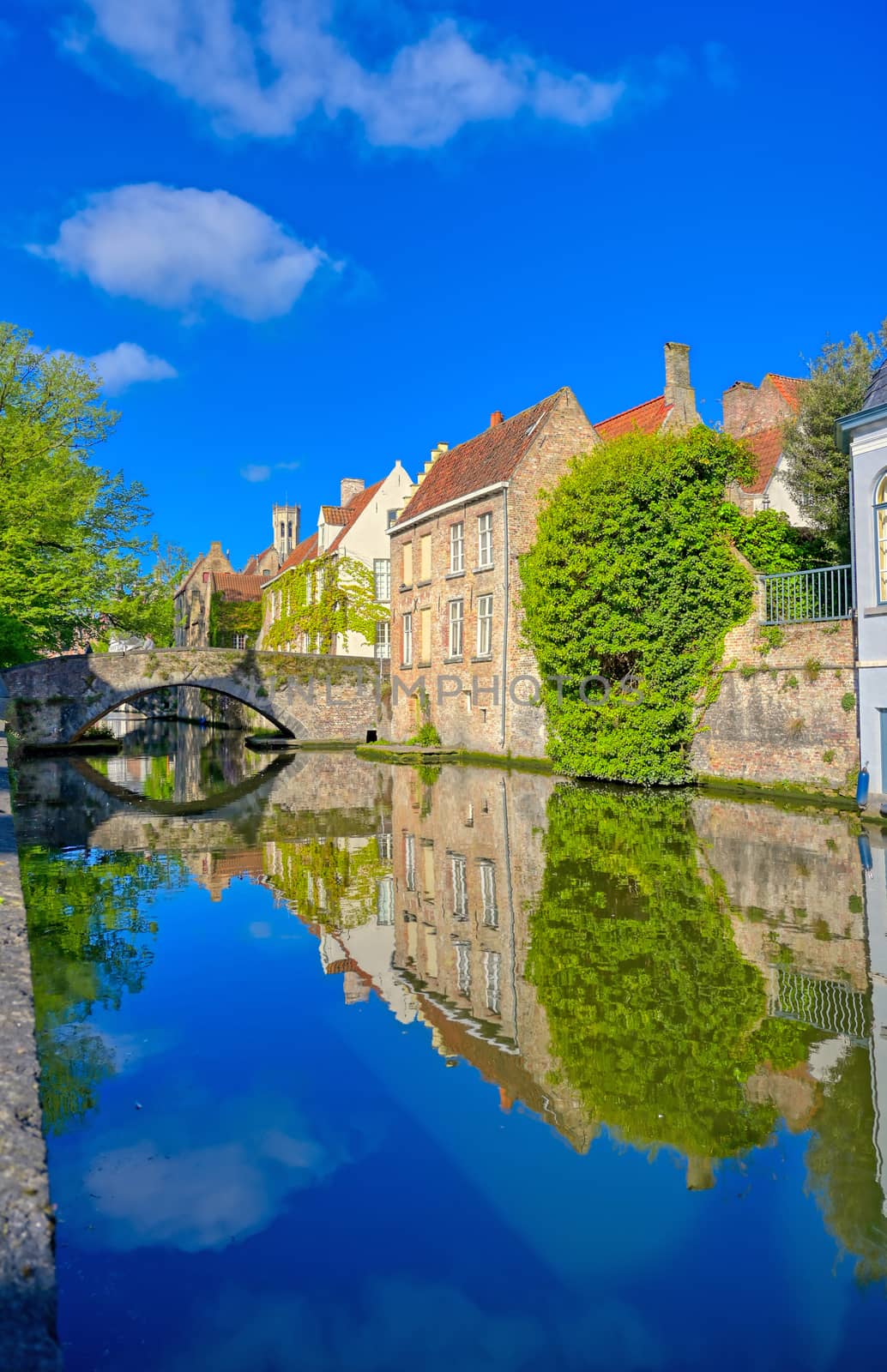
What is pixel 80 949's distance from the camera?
7.66 m

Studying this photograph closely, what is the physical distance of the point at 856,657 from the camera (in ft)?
53.6

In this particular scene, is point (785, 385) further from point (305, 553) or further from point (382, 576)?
point (305, 553)

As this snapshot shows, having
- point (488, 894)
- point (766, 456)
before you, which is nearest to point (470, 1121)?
point (488, 894)

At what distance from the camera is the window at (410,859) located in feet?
34.3

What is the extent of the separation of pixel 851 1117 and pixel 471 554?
86.0 feet

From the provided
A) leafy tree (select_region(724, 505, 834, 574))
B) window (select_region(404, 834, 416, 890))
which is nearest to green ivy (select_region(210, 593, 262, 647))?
leafy tree (select_region(724, 505, 834, 574))

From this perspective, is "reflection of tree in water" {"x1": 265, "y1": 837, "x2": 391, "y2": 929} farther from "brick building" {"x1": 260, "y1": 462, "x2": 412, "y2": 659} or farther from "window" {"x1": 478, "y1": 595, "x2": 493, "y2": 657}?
"brick building" {"x1": 260, "y1": 462, "x2": 412, "y2": 659}

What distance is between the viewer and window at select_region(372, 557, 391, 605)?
43000mm

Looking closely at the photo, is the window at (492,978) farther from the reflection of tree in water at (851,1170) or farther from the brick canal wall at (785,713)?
the brick canal wall at (785,713)

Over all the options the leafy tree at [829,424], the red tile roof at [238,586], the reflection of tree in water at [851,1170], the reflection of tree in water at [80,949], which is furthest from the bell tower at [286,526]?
the reflection of tree in water at [851,1170]

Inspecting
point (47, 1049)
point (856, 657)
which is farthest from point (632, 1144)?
point (856, 657)

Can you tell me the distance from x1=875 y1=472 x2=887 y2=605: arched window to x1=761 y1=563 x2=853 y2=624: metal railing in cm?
137

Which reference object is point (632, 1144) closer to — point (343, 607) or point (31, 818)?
point (31, 818)

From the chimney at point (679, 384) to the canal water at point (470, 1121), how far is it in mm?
22362
